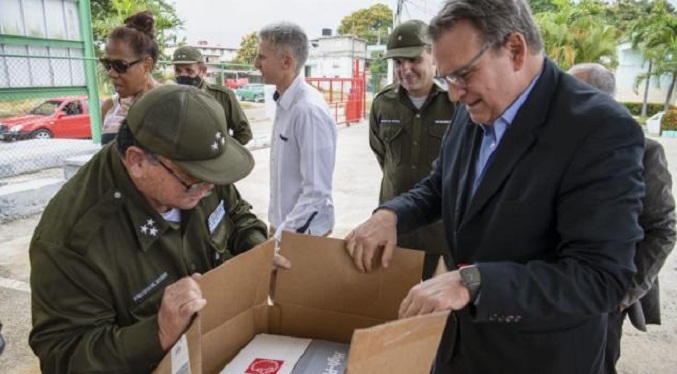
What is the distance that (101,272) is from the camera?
1.05m

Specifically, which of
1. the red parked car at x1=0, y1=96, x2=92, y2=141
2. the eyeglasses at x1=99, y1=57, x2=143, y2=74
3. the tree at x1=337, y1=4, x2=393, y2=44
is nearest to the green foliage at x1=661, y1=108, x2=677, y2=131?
the red parked car at x1=0, y1=96, x2=92, y2=141

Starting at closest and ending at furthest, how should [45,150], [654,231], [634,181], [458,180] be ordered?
[634,181] < [458,180] < [654,231] < [45,150]

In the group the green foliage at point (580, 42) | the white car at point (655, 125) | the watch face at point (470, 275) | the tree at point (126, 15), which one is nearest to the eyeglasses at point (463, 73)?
the watch face at point (470, 275)

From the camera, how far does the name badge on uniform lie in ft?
4.63

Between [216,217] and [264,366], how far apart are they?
1.50 feet

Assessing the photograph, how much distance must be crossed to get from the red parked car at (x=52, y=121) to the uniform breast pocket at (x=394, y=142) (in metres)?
8.33

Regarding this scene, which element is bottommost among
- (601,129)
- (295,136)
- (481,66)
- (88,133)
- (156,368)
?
(88,133)

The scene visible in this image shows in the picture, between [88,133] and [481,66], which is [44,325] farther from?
[88,133]

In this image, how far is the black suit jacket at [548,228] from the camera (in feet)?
3.20

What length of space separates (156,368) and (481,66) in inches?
38.3

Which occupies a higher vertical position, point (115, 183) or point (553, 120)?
point (553, 120)

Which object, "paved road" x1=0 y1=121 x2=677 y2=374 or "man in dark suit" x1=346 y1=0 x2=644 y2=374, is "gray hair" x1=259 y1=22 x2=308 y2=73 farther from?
"paved road" x1=0 y1=121 x2=677 y2=374

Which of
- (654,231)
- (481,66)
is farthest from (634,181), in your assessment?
(654,231)

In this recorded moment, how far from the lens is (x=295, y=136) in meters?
2.40
